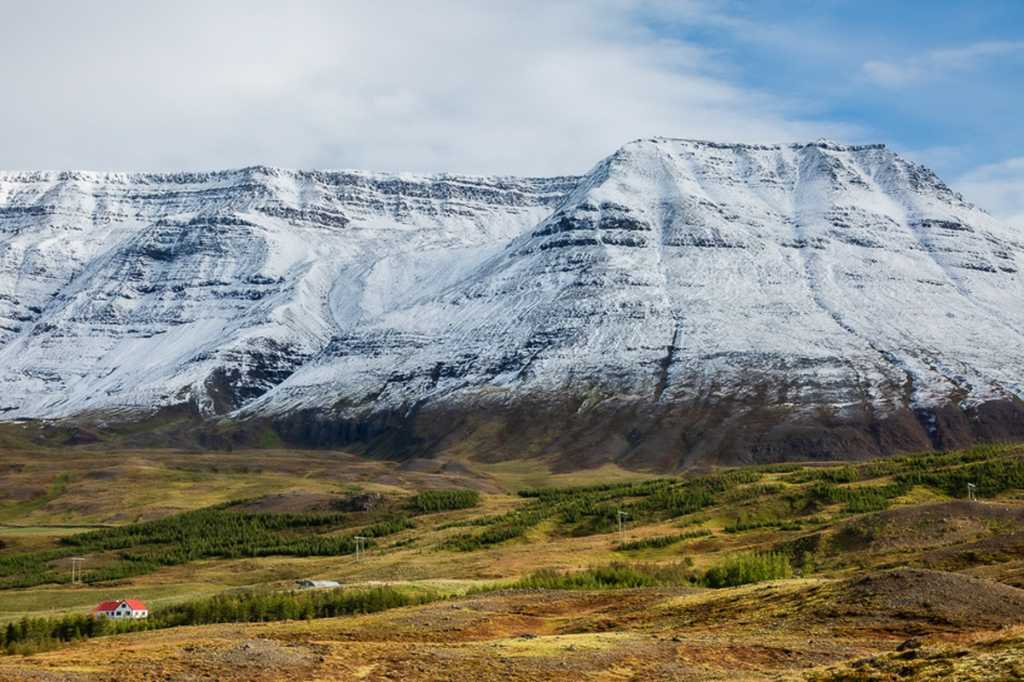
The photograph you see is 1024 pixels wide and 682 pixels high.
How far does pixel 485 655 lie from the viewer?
4834 centimetres

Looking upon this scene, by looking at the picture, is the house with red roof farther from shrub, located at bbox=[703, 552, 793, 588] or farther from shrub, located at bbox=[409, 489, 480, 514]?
shrub, located at bbox=[409, 489, 480, 514]

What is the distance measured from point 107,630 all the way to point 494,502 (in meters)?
115

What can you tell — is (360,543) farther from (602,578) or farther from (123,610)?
(602,578)

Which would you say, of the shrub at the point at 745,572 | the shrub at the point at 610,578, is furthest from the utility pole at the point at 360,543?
the shrub at the point at 745,572

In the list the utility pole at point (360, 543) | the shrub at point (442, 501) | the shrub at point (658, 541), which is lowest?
the utility pole at point (360, 543)

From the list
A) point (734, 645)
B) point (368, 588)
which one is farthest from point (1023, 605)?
point (368, 588)

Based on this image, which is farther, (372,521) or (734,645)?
(372,521)

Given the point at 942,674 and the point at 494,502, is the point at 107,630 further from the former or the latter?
the point at 494,502

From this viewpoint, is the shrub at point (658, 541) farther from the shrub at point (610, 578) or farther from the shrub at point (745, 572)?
the shrub at point (745, 572)

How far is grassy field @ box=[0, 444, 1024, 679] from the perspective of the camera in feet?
153

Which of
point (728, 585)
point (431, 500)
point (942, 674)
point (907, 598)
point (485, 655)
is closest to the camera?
point (942, 674)

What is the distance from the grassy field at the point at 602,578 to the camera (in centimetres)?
4672

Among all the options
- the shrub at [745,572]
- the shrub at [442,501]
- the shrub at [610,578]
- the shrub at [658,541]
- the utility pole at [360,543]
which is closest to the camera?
the shrub at [745,572]

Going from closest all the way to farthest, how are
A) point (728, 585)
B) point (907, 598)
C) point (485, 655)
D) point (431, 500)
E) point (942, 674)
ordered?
point (942, 674), point (485, 655), point (907, 598), point (728, 585), point (431, 500)
